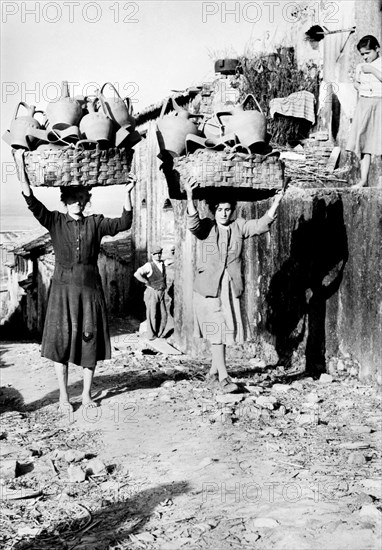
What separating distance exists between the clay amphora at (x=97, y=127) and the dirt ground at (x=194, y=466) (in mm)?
2482

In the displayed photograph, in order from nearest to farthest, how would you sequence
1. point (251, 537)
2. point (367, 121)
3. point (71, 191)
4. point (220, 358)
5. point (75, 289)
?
point (251, 537)
point (71, 191)
point (75, 289)
point (220, 358)
point (367, 121)

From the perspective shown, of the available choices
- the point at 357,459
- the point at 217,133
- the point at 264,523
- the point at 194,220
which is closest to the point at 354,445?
the point at 357,459

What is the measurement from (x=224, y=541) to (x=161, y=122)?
4.08 metres

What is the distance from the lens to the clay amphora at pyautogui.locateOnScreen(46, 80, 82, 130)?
6730 millimetres

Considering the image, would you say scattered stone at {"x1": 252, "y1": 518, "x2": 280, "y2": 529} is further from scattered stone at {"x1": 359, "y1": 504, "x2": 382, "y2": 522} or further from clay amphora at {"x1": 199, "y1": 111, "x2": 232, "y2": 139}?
clay amphora at {"x1": 199, "y1": 111, "x2": 232, "y2": 139}

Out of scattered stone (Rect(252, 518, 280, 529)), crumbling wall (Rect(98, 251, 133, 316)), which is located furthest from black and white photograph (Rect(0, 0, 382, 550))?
crumbling wall (Rect(98, 251, 133, 316))

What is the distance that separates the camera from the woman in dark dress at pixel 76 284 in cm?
679

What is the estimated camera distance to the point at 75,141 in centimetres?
662

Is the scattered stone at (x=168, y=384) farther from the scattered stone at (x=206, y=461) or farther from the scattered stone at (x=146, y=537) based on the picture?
the scattered stone at (x=146, y=537)

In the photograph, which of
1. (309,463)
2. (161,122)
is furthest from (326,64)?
(309,463)

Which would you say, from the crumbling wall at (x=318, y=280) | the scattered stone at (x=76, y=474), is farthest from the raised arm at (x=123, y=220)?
the crumbling wall at (x=318, y=280)

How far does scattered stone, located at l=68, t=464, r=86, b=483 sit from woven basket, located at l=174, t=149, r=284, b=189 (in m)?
2.67

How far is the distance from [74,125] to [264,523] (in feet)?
13.1

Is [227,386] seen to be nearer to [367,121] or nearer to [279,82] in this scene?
[367,121]
